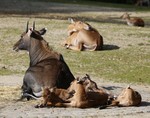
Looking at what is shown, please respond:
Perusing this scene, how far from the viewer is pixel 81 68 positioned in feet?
49.9

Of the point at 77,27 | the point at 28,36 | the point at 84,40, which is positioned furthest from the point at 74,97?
the point at 77,27

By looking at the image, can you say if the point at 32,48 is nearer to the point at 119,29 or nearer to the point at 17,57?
the point at 17,57

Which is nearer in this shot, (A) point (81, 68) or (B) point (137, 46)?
(A) point (81, 68)

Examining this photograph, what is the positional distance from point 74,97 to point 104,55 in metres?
7.33

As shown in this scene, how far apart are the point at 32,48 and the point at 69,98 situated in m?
2.20

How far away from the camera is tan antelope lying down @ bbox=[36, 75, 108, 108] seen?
993 centimetres

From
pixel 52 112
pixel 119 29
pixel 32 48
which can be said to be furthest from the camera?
pixel 119 29

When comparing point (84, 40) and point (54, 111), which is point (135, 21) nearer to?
point (84, 40)

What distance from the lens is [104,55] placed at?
56.5 feet

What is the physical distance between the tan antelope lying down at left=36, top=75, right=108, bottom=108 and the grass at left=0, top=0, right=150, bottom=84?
12.2 ft

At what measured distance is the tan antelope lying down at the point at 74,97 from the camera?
9930 millimetres

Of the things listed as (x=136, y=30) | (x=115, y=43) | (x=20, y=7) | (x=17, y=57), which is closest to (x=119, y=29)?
(x=136, y=30)

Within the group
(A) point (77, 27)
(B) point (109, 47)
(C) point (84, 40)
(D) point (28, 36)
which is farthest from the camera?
(A) point (77, 27)

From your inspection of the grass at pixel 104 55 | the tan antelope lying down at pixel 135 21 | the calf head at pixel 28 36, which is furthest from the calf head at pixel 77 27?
the calf head at pixel 28 36
